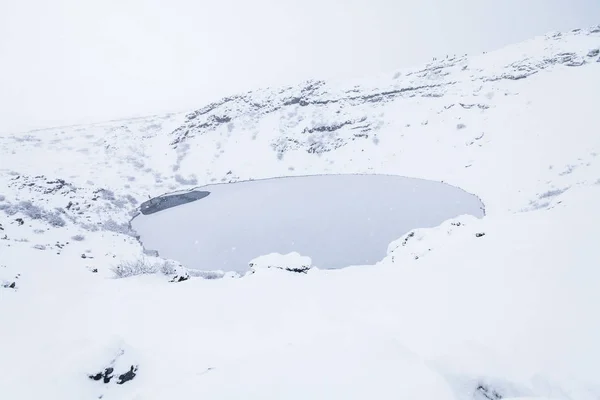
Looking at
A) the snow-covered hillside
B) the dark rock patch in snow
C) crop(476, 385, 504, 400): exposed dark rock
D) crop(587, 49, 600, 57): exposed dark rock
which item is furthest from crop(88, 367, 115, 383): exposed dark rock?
crop(587, 49, 600, 57): exposed dark rock

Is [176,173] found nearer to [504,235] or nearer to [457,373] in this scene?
[504,235]

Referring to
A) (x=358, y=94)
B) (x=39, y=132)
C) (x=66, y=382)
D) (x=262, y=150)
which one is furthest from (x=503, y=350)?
(x=39, y=132)

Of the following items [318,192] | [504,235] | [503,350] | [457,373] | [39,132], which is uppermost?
[39,132]

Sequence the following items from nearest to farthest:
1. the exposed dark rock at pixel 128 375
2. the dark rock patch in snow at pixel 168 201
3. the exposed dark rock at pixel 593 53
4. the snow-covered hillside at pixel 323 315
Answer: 1. the snow-covered hillside at pixel 323 315
2. the exposed dark rock at pixel 128 375
3. the dark rock patch in snow at pixel 168 201
4. the exposed dark rock at pixel 593 53

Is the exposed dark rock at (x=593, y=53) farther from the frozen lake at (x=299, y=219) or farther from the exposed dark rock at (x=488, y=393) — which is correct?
the exposed dark rock at (x=488, y=393)

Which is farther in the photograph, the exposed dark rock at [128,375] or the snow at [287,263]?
the snow at [287,263]

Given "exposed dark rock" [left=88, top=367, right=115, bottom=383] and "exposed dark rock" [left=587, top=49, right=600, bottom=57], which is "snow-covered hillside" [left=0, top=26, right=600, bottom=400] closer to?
"exposed dark rock" [left=88, top=367, right=115, bottom=383]

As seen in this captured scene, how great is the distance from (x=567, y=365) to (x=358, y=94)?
46.4m

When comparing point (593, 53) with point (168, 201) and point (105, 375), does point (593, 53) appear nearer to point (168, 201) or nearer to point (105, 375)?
point (168, 201)

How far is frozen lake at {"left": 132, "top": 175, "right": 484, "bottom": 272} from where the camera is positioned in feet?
56.9

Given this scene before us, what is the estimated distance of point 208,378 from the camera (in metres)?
3.68

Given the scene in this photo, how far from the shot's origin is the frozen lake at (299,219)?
17344mm

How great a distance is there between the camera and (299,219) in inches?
853

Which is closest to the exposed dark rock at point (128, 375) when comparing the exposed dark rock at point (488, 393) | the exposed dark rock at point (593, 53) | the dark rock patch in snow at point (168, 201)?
the exposed dark rock at point (488, 393)
